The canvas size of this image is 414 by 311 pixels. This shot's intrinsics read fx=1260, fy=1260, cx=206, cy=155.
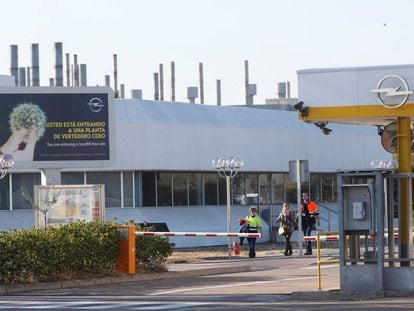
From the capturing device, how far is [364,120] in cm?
2161

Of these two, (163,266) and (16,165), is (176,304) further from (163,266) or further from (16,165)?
(16,165)

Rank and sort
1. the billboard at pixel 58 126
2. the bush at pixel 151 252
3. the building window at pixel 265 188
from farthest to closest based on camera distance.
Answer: the building window at pixel 265 188 → the billboard at pixel 58 126 → the bush at pixel 151 252

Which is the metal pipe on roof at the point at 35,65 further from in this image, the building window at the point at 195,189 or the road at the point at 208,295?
the road at the point at 208,295

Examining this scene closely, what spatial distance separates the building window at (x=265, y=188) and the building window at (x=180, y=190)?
467 centimetres

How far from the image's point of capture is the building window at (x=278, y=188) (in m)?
55.8

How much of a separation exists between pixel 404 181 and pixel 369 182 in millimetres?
579

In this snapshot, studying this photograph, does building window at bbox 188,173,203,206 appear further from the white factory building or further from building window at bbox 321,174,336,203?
building window at bbox 321,174,336,203

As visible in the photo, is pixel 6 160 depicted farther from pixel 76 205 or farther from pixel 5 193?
pixel 5 193

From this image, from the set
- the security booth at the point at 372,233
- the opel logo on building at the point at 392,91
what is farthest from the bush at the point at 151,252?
the opel logo on building at the point at 392,91

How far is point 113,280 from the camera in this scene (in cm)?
2759

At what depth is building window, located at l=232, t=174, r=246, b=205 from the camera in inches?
2117

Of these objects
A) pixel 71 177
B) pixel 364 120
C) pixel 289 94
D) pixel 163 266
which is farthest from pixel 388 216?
pixel 289 94

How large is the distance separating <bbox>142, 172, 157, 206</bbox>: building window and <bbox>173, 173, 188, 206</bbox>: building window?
3.90ft

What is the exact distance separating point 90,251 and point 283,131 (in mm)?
28581
